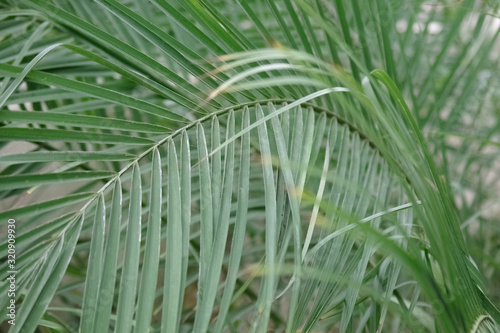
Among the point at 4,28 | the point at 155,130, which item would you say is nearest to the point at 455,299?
the point at 155,130

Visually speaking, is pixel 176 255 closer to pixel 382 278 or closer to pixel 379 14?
pixel 382 278

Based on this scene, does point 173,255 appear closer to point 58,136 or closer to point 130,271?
point 130,271

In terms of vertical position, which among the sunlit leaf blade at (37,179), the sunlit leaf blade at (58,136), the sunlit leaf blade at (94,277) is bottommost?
the sunlit leaf blade at (94,277)

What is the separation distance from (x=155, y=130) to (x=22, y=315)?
0.19 meters

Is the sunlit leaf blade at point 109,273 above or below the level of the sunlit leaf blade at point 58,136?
below

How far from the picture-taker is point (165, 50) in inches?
18.9

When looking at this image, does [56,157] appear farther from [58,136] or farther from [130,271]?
[130,271]

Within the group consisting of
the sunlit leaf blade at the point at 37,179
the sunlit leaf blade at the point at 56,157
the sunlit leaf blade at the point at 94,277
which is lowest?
the sunlit leaf blade at the point at 94,277

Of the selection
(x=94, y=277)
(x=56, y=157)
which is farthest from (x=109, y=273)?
(x=56, y=157)

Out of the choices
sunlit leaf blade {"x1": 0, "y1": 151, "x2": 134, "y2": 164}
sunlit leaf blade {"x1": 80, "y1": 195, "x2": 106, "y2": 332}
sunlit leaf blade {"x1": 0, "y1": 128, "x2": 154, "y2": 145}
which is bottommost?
sunlit leaf blade {"x1": 80, "y1": 195, "x2": 106, "y2": 332}

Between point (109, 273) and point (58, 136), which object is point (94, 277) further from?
point (58, 136)

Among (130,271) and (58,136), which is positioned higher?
(58,136)

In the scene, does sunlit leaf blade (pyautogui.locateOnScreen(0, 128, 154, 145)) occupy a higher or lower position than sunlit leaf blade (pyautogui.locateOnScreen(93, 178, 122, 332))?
higher

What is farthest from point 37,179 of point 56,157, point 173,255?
point 173,255
